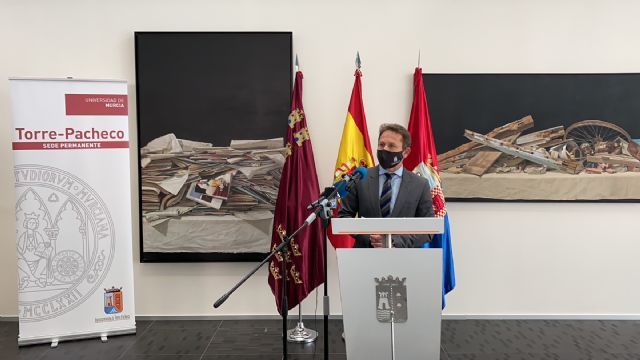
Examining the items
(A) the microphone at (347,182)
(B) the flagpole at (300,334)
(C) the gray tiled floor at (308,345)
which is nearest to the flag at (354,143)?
(B) the flagpole at (300,334)

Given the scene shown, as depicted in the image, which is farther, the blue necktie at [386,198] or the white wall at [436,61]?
the white wall at [436,61]

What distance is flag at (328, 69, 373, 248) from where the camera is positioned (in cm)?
351

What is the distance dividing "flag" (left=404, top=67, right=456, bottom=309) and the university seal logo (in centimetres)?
267

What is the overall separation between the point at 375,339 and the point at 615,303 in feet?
11.3

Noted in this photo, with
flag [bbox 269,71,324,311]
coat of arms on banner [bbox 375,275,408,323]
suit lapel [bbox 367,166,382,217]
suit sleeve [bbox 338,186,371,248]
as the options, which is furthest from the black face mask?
coat of arms on banner [bbox 375,275,408,323]

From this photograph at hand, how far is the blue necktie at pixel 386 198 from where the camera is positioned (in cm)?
272

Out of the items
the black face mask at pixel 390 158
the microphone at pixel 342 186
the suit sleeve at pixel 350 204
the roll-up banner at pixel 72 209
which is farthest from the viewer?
the roll-up banner at pixel 72 209

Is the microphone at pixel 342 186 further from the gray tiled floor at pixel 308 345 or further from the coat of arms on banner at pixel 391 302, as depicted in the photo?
the gray tiled floor at pixel 308 345

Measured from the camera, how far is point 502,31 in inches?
149

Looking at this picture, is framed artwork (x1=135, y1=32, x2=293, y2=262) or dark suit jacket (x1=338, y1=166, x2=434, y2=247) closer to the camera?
dark suit jacket (x1=338, y1=166, x2=434, y2=247)

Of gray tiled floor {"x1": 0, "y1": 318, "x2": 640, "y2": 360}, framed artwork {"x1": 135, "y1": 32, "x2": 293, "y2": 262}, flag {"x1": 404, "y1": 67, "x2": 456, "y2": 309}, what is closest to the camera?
gray tiled floor {"x1": 0, "y1": 318, "x2": 640, "y2": 360}

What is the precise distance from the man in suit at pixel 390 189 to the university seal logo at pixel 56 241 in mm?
2155

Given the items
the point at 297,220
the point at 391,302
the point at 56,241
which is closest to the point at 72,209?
the point at 56,241

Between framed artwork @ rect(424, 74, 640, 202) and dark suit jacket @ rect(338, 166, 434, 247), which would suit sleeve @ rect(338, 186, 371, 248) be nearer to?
Answer: dark suit jacket @ rect(338, 166, 434, 247)
